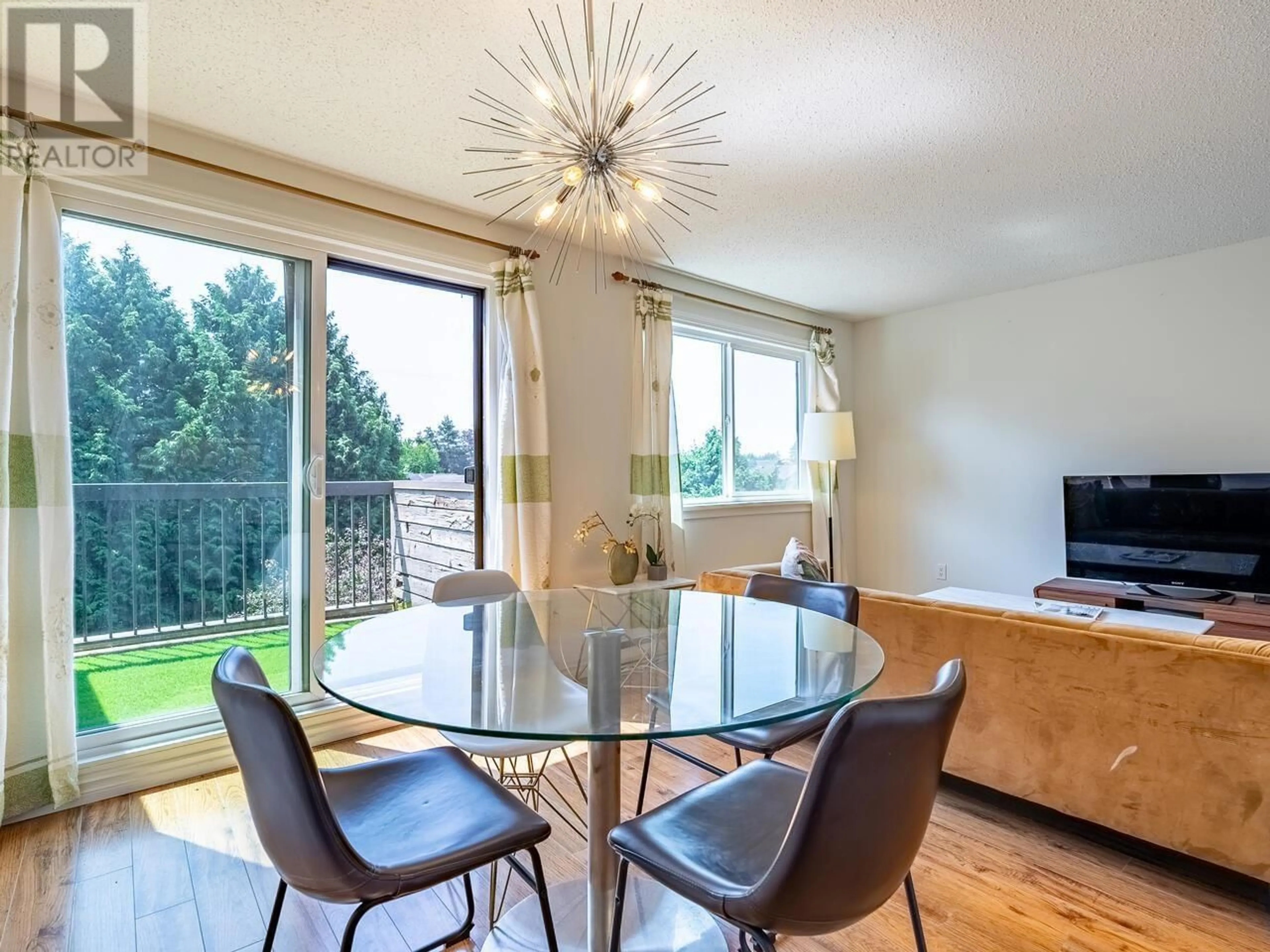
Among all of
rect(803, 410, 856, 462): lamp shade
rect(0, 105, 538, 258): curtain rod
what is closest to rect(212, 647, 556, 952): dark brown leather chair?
rect(0, 105, 538, 258): curtain rod

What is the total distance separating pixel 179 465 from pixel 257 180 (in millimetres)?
1183

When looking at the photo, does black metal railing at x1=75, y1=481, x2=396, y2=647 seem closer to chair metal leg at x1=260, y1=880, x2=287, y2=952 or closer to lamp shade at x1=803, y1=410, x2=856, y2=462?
chair metal leg at x1=260, y1=880, x2=287, y2=952

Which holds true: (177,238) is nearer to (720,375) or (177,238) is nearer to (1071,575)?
(720,375)

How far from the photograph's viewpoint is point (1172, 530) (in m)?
3.63

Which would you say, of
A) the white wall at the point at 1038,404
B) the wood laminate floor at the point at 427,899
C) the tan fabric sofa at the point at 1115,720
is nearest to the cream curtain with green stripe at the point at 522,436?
the wood laminate floor at the point at 427,899

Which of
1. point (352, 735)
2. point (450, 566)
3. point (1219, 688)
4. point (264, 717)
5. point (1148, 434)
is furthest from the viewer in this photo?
point (1148, 434)

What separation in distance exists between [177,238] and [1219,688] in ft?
12.3

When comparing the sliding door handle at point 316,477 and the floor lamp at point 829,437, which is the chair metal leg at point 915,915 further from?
the floor lamp at point 829,437

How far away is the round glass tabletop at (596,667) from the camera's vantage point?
1.09 meters

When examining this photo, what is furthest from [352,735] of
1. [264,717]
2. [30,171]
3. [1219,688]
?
[1219,688]

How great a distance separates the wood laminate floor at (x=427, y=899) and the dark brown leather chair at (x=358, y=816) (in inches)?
18.1

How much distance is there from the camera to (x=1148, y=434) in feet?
12.7

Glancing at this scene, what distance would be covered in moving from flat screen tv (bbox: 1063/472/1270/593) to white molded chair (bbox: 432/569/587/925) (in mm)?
3530

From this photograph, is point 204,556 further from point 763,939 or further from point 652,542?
point 763,939
